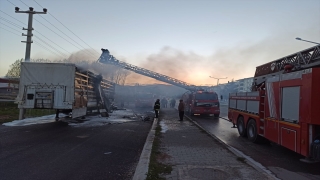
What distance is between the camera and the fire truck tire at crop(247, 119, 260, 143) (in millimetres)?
10855

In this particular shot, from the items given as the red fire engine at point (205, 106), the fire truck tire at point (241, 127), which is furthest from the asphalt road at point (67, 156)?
the red fire engine at point (205, 106)

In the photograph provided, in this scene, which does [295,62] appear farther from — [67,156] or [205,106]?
[205,106]

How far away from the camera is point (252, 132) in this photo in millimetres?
11273

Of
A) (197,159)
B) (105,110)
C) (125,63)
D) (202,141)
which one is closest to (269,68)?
(202,141)

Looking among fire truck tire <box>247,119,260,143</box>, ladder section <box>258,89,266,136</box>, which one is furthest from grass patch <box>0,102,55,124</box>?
ladder section <box>258,89,266,136</box>

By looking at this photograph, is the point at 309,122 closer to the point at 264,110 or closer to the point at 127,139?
the point at 264,110

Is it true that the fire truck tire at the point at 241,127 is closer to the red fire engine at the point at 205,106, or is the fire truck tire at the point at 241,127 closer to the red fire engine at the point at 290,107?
the red fire engine at the point at 290,107

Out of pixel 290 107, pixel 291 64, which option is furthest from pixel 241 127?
pixel 290 107

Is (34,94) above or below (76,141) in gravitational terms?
above

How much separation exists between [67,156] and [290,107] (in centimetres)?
602

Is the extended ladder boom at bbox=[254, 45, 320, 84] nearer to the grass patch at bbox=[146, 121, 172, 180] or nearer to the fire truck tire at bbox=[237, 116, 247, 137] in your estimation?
the fire truck tire at bbox=[237, 116, 247, 137]

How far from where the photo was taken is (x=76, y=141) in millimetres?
10102

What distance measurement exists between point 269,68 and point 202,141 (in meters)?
4.74

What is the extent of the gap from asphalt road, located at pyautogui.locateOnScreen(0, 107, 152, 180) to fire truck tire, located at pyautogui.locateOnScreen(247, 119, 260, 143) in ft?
13.7
